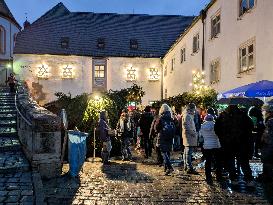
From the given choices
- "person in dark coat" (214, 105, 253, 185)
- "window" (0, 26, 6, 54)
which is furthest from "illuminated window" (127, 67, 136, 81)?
"person in dark coat" (214, 105, 253, 185)

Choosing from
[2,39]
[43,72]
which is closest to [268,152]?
[43,72]

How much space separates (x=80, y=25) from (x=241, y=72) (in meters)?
30.9

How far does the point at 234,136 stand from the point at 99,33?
1455 inches

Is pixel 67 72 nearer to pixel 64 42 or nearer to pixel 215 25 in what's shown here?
pixel 64 42

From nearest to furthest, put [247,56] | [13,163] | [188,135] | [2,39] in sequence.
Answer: [13,163], [188,135], [247,56], [2,39]

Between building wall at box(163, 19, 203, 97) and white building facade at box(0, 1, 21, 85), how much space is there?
17.5 metres

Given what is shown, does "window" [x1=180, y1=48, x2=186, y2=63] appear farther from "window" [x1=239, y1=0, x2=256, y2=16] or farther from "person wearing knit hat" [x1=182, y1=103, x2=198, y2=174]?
"person wearing knit hat" [x1=182, y1=103, x2=198, y2=174]

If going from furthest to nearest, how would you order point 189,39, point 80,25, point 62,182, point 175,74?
1. point 80,25
2. point 175,74
3. point 189,39
4. point 62,182

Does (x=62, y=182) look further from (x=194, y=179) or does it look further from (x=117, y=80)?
(x=117, y=80)

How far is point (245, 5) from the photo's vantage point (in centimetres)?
1698

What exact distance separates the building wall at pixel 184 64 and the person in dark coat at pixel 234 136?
50.1 feet

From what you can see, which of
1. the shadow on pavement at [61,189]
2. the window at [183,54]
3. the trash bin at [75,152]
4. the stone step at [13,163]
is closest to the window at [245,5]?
the trash bin at [75,152]

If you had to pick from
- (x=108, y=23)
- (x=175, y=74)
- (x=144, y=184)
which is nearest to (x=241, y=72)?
(x=144, y=184)

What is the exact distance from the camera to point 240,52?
17438 mm
